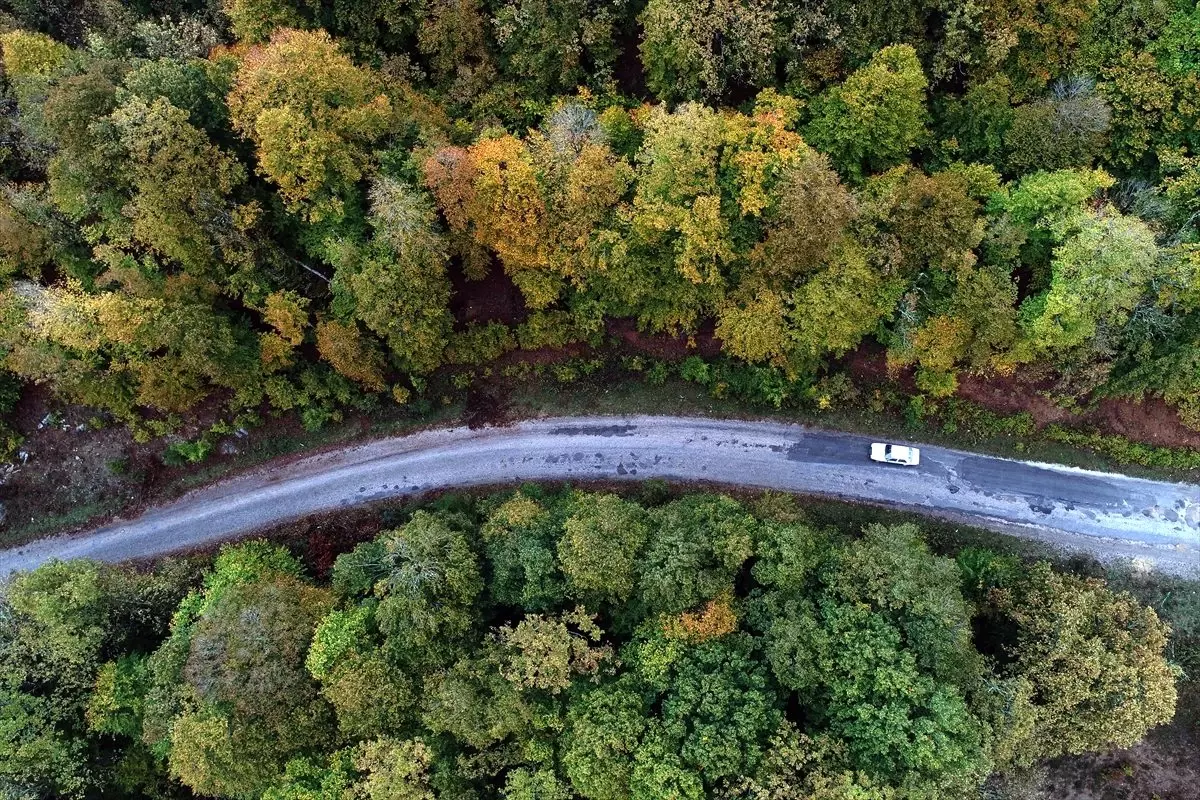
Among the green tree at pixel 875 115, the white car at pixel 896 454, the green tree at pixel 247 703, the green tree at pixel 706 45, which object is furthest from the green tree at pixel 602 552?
the green tree at pixel 706 45

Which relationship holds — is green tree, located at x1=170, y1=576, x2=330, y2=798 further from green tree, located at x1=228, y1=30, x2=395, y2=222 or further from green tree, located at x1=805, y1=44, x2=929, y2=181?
green tree, located at x1=805, y1=44, x2=929, y2=181

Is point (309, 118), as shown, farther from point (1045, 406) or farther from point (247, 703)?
point (1045, 406)

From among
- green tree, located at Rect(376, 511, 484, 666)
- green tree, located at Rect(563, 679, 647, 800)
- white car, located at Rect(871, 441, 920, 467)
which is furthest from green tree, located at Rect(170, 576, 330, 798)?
white car, located at Rect(871, 441, 920, 467)

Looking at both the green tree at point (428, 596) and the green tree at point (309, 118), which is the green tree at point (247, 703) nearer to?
the green tree at point (428, 596)

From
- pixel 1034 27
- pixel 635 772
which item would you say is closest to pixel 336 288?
pixel 635 772

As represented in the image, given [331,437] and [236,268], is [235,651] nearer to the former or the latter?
[331,437]

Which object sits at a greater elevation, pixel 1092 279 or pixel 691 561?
pixel 1092 279

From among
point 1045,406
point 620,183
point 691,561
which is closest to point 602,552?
point 691,561
